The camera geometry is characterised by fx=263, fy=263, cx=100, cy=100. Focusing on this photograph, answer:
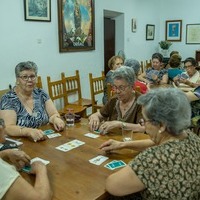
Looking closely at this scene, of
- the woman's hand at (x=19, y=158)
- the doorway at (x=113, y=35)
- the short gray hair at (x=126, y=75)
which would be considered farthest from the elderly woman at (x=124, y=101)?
the doorway at (x=113, y=35)

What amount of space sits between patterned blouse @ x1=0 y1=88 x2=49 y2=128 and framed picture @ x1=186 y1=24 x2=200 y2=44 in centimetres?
586

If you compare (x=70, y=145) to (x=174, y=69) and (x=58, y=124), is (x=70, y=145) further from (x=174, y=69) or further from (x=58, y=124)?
(x=174, y=69)

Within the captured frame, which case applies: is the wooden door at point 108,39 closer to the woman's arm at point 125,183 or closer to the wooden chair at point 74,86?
the wooden chair at point 74,86

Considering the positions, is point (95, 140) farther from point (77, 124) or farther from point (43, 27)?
point (43, 27)

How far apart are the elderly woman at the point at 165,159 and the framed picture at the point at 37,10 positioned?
2854 millimetres

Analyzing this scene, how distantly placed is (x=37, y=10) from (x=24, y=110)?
1.98 m

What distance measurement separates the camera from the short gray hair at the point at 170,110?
1228 mm

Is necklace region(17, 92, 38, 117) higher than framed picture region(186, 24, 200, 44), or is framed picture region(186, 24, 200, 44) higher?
framed picture region(186, 24, 200, 44)

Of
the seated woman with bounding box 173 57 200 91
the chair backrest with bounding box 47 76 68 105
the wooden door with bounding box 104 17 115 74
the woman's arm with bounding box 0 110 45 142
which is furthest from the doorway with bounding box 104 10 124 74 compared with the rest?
the woman's arm with bounding box 0 110 45 142

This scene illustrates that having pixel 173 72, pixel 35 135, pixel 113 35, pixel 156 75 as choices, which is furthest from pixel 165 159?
pixel 113 35

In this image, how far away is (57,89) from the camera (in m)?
4.09

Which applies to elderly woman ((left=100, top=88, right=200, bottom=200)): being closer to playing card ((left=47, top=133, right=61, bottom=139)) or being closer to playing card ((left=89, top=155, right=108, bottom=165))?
playing card ((left=89, top=155, right=108, bottom=165))

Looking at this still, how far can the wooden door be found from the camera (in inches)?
228

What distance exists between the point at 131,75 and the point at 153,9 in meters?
5.46
